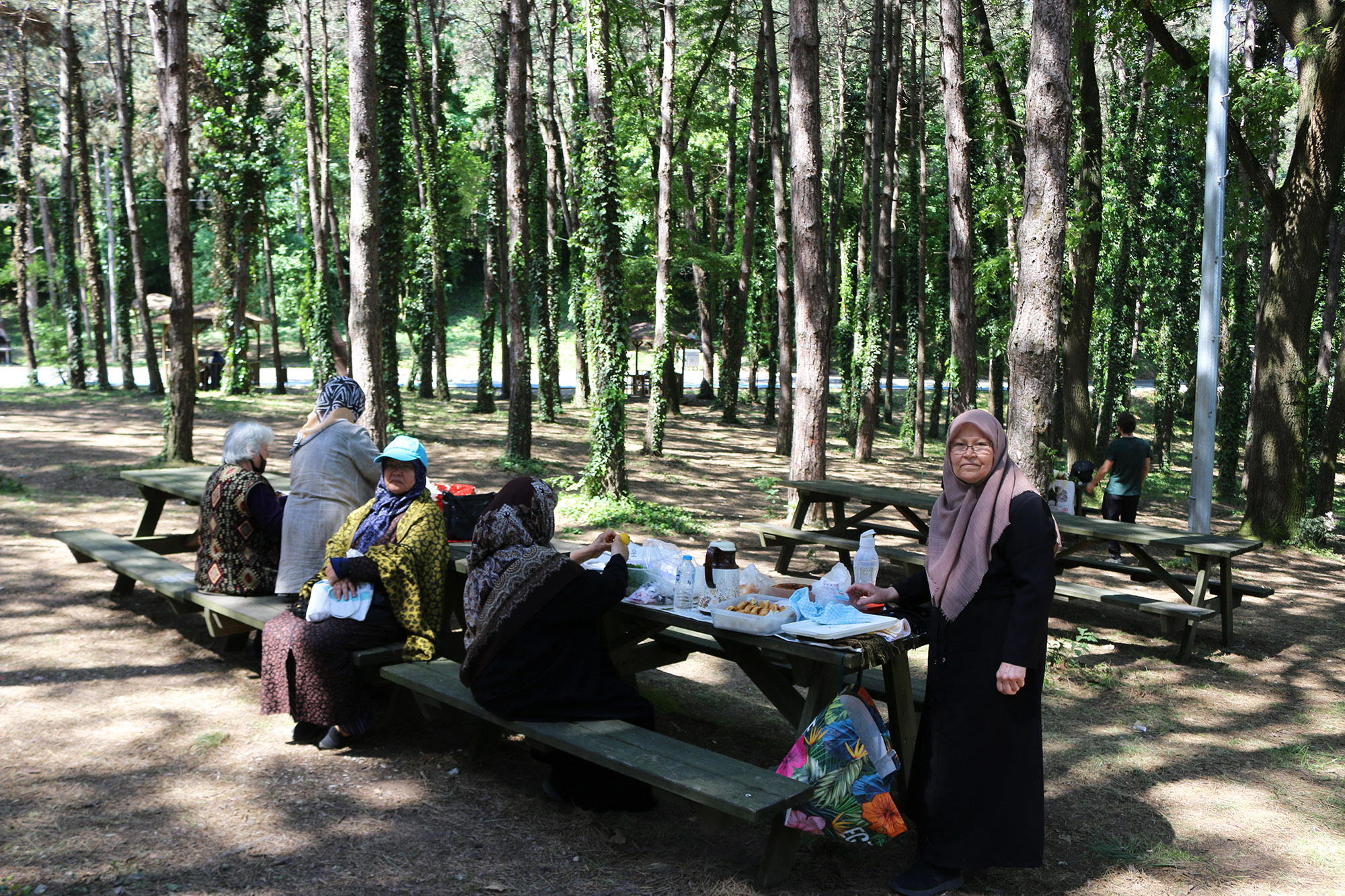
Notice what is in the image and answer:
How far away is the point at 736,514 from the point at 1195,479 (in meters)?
5.14

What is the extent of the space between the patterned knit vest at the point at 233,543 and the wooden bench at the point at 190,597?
0.08 meters

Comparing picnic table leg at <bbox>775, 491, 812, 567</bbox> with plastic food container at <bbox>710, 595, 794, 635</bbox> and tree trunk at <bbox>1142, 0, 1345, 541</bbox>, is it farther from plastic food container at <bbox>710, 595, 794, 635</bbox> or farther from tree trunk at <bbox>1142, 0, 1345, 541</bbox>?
tree trunk at <bbox>1142, 0, 1345, 541</bbox>

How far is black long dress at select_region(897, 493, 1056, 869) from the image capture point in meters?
3.52

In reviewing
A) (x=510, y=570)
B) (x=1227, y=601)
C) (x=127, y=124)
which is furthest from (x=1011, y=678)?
(x=127, y=124)

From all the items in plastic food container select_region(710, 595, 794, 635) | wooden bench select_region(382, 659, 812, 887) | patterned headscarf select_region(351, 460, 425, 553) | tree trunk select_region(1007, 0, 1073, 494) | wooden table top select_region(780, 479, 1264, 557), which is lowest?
wooden bench select_region(382, 659, 812, 887)

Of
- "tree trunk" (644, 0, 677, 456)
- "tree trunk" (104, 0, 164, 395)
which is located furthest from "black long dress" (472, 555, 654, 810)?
"tree trunk" (104, 0, 164, 395)

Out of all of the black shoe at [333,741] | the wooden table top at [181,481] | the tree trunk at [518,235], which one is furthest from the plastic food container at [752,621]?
the tree trunk at [518,235]

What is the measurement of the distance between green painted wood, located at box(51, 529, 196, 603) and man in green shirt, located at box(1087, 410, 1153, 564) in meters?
8.70

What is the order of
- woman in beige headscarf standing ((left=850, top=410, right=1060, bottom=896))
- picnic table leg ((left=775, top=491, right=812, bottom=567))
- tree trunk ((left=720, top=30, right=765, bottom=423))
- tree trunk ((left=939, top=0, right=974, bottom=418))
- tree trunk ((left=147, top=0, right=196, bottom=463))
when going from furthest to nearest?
tree trunk ((left=720, top=30, right=765, bottom=423)) < tree trunk ((left=939, top=0, right=974, bottom=418)) < tree trunk ((left=147, top=0, right=196, bottom=463)) < picnic table leg ((left=775, top=491, right=812, bottom=567)) < woman in beige headscarf standing ((left=850, top=410, right=1060, bottom=896))

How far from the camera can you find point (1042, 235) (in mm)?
7195

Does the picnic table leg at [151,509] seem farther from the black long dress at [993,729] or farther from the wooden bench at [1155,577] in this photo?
the wooden bench at [1155,577]

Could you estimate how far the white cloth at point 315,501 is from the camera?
18.3 feet

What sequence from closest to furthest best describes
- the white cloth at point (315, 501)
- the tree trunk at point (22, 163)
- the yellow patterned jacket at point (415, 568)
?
the yellow patterned jacket at point (415, 568) < the white cloth at point (315, 501) < the tree trunk at point (22, 163)

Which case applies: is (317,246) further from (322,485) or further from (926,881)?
(926,881)
